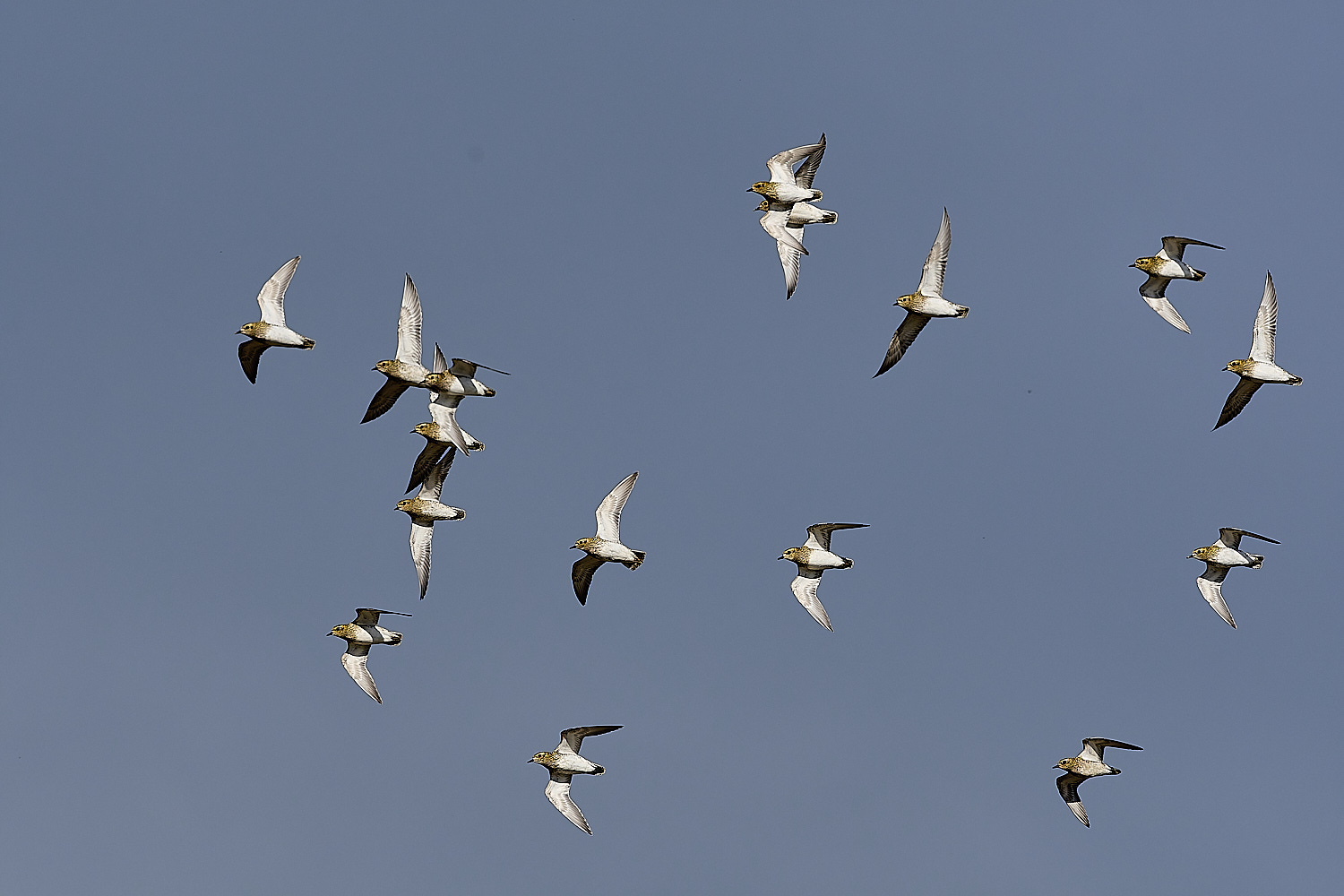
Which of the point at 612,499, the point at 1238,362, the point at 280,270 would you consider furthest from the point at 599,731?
the point at 1238,362

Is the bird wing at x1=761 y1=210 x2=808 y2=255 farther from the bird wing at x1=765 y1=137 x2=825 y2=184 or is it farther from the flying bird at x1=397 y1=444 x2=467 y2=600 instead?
the flying bird at x1=397 y1=444 x2=467 y2=600

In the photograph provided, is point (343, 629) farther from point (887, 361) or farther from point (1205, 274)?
point (1205, 274)

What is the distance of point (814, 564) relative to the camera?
67.8m

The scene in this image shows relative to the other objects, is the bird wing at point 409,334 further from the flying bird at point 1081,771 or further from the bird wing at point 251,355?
the flying bird at point 1081,771

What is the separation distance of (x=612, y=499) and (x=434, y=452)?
6.72 m

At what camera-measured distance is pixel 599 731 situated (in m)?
67.6

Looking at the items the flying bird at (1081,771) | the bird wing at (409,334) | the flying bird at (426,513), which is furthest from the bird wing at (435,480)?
the flying bird at (1081,771)

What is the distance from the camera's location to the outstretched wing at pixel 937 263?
2569 inches

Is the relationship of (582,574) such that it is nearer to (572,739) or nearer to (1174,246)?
(572,739)

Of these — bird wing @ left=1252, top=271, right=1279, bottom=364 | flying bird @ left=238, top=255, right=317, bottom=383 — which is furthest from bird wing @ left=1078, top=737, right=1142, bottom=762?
flying bird @ left=238, top=255, right=317, bottom=383

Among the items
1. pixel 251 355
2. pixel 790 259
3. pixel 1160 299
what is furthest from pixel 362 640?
pixel 1160 299

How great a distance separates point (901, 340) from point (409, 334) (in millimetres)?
16824

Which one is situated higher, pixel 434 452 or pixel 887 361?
pixel 887 361

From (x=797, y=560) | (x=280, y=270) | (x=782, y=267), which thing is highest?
(x=782, y=267)
